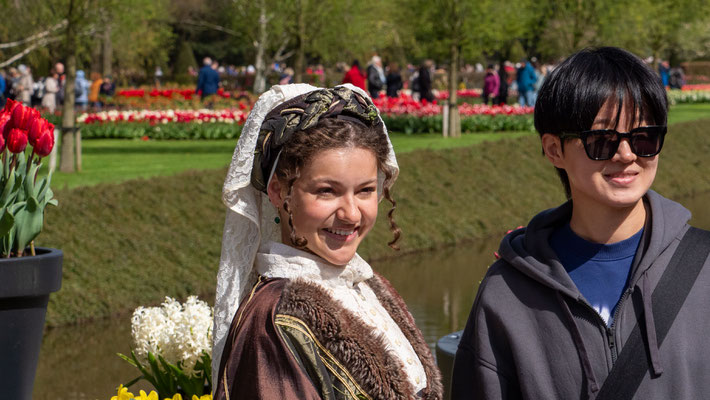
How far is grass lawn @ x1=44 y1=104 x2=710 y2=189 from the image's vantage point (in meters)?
12.2

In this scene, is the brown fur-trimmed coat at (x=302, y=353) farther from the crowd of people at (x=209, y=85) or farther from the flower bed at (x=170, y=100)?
the flower bed at (x=170, y=100)

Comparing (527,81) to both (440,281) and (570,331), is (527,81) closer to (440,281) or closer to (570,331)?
(440,281)

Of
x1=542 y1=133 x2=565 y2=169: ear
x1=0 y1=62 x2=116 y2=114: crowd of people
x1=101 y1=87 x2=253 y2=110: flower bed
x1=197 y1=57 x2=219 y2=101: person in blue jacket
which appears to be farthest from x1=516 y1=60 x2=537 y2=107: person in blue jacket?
x1=542 y1=133 x2=565 y2=169: ear

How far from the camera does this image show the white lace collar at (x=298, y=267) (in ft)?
8.00

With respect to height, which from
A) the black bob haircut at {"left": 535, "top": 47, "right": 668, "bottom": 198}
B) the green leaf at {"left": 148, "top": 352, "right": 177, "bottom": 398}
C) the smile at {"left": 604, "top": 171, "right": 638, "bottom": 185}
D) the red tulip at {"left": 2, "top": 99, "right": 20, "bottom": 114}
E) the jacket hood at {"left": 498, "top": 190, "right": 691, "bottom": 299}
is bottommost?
the green leaf at {"left": 148, "top": 352, "right": 177, "bottom": 398}

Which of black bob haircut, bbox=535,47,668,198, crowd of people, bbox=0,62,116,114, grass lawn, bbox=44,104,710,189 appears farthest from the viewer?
crowd of people, bbox=0,62,116,114

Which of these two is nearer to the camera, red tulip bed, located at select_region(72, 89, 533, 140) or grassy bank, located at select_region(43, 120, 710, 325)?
grassy bank, located at select_region(43, 120, 710, 325)

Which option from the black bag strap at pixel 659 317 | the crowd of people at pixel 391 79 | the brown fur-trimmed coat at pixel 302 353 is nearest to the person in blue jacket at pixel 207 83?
the crowd of people at pixel 391 79

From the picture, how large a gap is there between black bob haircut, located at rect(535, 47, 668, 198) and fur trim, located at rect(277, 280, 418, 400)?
1.99ft

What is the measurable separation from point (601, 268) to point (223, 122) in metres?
17.4

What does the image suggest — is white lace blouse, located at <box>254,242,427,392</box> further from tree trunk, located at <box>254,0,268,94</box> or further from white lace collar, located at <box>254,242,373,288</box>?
tree trunk, located at <box>254,0,268,94</box>

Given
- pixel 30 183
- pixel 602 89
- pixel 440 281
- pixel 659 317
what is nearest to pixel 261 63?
pixel 440 281

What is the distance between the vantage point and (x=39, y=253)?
4621 millimetres

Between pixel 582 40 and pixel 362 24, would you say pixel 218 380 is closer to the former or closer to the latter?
pixel 362 24
